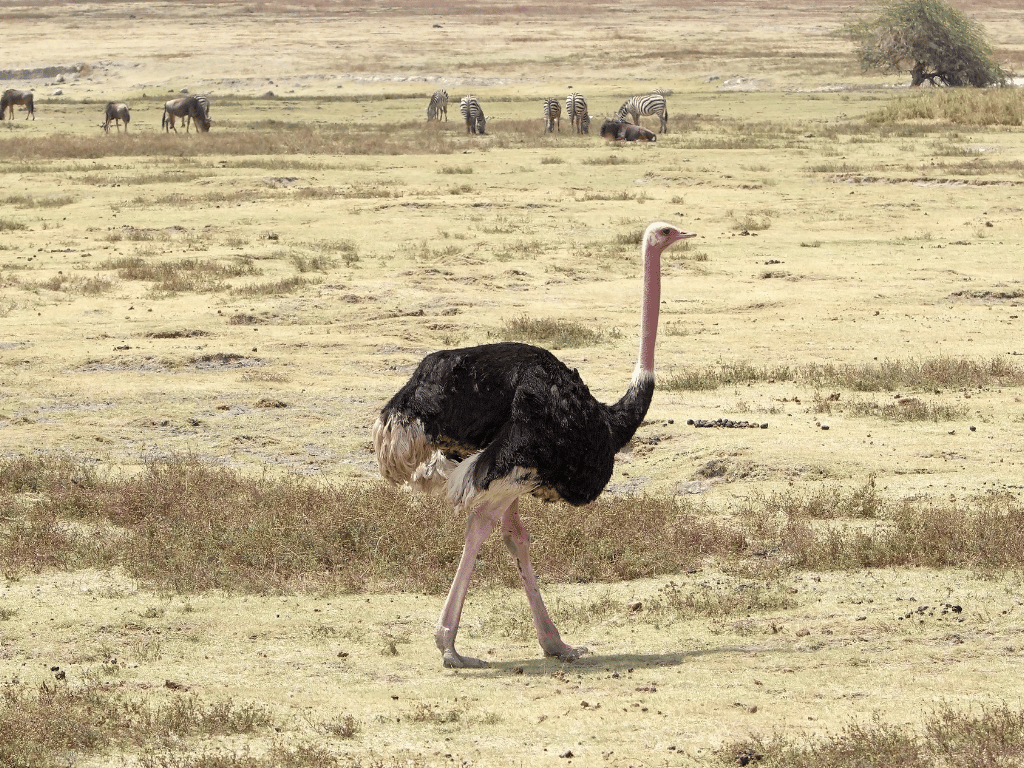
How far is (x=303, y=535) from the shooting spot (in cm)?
845

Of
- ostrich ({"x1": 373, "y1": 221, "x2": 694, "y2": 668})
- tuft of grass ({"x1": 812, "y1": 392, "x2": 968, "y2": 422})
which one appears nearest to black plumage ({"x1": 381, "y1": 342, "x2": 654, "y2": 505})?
ostrich ({"x1": 373, "y1": 221, "x2": 694, "y2": 668})

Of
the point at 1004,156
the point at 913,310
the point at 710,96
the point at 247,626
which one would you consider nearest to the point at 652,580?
the point at 247,626

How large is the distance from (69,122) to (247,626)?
142ft

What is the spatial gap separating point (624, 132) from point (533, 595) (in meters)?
31.6

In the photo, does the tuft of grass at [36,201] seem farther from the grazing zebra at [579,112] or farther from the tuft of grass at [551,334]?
the grazing zebra at [579,112]

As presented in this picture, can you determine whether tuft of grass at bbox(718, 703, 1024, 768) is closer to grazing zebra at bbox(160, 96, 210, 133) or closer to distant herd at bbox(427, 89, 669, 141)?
distant herd at bbox(427, 89, 669, 141)

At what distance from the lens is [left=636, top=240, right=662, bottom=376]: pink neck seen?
705cm

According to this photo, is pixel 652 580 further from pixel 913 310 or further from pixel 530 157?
pixel 530 157

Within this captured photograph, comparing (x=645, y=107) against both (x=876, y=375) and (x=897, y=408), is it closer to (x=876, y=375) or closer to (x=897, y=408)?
(x=876, y=375)

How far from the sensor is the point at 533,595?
6695 mm

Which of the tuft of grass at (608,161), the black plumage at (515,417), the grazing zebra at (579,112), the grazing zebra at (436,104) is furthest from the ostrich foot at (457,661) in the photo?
the grazing zebra at (436,104)

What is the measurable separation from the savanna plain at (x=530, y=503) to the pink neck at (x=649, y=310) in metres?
1.26

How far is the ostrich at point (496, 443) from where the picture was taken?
6.44 meters

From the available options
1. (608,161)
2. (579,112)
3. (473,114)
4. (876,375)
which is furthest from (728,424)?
(579,112)
